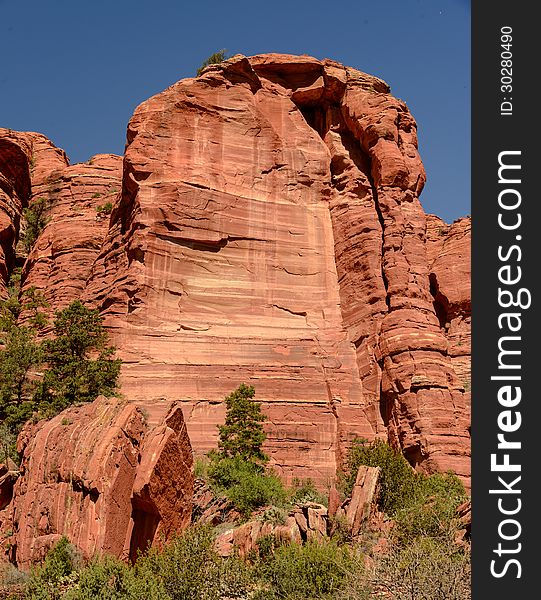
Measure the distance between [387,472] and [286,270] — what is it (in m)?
14.6

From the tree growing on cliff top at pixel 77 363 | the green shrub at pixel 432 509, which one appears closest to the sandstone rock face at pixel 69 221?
the tree growing on cliff top at pixel 77 363

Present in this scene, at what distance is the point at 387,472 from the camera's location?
34.4m

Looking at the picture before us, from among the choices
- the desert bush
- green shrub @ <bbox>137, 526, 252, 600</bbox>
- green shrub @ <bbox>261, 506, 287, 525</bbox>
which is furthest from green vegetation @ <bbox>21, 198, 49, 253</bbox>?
the desert bush

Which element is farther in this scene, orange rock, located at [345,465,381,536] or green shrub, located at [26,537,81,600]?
orange rock, located at [345,465,381,536]

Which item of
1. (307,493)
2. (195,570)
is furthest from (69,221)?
(195,570)

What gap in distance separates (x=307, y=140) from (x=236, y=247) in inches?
337

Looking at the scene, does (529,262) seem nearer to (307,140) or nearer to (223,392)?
(223,392)

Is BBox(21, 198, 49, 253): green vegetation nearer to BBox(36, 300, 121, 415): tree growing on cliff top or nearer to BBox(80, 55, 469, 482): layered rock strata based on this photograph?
BBox(80, 55, 469, 482): layered rock strata

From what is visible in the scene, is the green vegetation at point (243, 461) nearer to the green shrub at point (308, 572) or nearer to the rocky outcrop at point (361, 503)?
the rocky outcrop at point (361, 503)

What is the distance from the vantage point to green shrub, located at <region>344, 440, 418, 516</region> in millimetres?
32656

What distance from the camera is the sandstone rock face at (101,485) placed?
2456 cm

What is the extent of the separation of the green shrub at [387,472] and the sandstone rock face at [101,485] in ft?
26.3

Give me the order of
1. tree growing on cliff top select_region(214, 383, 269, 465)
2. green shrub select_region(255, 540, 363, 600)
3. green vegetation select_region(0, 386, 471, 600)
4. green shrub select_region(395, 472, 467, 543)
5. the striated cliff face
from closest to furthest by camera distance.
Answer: green vegetation select_region(0, 386, 471, 600)
green shrub select_region(255, 540, 363, 600)
green shrub select_region(395, 472, 467, 543)
tree growing on cliff top select_region(214, 383, 269, 465)
the striated cliff face

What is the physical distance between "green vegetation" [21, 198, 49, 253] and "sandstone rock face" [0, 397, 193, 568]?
39207 millimetres
